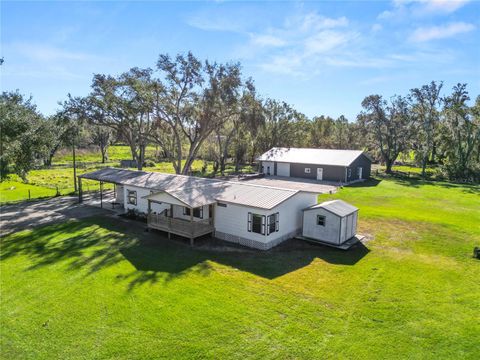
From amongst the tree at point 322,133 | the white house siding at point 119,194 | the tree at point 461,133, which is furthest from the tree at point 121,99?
the tree at point 322,133

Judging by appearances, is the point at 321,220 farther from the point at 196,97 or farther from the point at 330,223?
the point at 196,97

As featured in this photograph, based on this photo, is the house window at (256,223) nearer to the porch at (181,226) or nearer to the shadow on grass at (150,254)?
the shadow on grass at (150,254)

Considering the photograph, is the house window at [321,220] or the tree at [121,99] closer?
the house window at [321,220]

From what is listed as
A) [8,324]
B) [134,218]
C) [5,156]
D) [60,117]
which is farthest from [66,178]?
[8,324]

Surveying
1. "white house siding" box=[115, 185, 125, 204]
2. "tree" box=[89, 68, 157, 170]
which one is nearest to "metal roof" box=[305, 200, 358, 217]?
"white house siding" box=[115, 185, 125, 204]

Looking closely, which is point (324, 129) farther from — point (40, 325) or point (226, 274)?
point (40, 325)

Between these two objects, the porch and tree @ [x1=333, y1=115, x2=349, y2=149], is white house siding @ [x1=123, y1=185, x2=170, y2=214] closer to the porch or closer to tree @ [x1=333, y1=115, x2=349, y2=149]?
the porch

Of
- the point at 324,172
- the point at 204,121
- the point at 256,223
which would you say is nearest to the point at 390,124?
the point at 324,172
